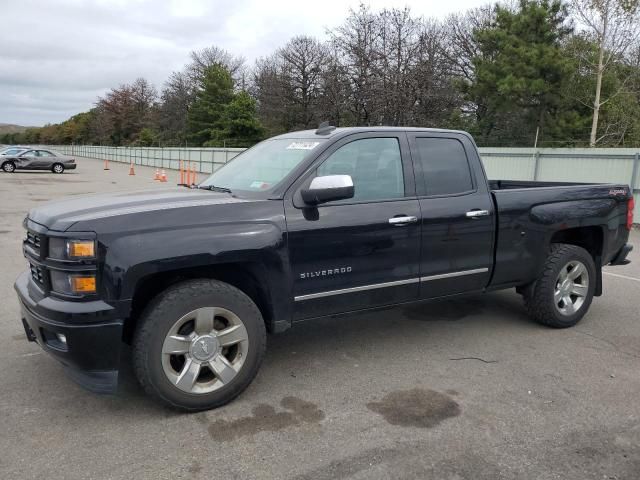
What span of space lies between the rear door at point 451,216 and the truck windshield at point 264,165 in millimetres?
967

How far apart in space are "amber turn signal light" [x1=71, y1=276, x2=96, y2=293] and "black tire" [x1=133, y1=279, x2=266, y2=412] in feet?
1.15

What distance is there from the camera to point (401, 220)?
13.3ft

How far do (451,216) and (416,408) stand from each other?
1.58m

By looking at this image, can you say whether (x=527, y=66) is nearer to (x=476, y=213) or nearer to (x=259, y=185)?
(x=476, y=213)

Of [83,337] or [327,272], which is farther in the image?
[327,272]

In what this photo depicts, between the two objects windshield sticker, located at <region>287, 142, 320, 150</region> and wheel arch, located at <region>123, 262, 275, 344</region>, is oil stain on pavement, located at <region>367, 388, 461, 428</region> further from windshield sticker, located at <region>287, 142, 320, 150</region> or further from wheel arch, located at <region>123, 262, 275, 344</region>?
windshield sticker, located at <region>287, 142, 320, 150</region>

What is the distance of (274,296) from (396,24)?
28.7 m

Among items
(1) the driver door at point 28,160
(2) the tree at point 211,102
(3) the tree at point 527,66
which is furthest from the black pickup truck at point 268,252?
(2) the tree at point 211,102

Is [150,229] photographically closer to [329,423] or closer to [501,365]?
[329,423]

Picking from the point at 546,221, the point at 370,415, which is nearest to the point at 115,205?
the point at 370,415

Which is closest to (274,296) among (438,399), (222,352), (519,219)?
(222,352)

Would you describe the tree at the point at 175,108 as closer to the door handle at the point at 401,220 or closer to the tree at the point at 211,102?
the tree at the point at 211,102

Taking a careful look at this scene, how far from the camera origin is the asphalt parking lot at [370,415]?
2.89 meters

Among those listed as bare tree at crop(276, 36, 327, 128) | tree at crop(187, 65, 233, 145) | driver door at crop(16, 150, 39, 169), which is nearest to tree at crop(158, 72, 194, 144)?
tree at crop(187, 65, 233, 145)
